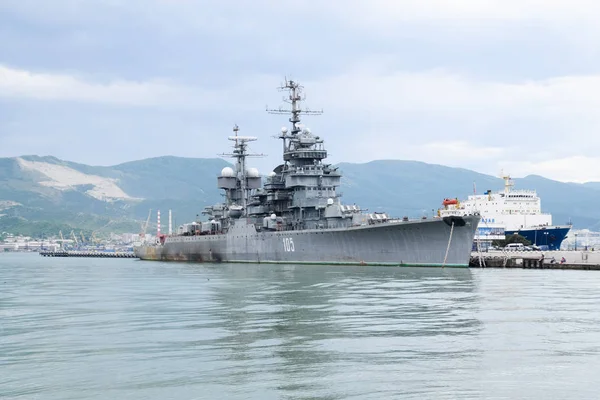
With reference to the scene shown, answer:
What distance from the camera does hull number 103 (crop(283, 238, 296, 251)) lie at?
2312 inches

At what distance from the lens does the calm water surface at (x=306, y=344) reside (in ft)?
46.9

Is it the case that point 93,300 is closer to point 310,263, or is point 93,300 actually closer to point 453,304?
point 453,304

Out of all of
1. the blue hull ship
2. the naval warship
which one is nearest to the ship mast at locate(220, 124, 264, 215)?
the naval warship

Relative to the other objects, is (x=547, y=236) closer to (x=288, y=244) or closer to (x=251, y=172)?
(x=288, y=244)

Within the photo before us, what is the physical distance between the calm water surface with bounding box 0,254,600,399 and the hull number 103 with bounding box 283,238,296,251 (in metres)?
25.7

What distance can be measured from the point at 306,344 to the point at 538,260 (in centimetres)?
3745

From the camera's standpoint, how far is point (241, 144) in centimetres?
7712

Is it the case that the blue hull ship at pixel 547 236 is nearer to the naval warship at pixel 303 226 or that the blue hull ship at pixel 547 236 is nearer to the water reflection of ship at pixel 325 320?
the naval warship at pixel 303 226

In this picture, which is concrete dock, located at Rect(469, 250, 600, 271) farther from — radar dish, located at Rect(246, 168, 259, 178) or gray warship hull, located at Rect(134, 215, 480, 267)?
radar dish, located at Rect(246, 168, 259, 178)

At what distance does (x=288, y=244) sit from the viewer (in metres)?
59.2

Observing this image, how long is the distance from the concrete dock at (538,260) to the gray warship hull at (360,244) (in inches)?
259

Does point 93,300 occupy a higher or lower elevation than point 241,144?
lower

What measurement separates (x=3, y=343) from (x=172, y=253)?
209 feet

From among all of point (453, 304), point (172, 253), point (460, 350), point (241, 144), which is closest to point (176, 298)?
point (453, 304)
